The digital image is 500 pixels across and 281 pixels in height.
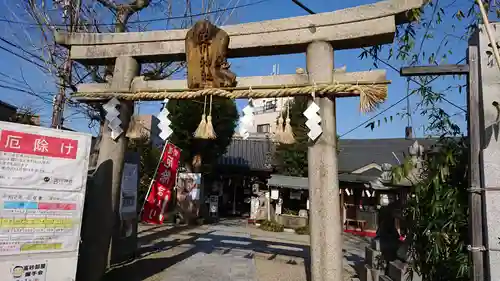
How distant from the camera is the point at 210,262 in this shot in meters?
8.77

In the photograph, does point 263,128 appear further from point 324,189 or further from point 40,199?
point 40,199

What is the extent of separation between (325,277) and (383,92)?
266 cm

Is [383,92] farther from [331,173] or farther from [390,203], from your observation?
[390,203]

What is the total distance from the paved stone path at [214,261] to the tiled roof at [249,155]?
1281cm

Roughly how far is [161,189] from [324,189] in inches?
200

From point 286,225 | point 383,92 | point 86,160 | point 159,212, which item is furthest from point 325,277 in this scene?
point 286,225

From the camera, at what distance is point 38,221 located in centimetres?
438

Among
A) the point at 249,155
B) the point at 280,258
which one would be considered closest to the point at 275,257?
the point at 280,258

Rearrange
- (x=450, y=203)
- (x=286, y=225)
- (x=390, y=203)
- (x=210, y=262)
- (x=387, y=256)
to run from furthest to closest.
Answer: (x=286, y=225) → (x=210, y=262) → (x=390, y=203) → (x=387, y=256) → (x=450, y=203)

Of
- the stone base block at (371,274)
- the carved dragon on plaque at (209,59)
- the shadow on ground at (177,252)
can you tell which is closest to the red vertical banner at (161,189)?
the shadow on ground at (177,252)

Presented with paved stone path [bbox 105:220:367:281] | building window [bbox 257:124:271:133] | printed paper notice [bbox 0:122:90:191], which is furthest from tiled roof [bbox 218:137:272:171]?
printed paper notice [bbox 0:122:90:191]

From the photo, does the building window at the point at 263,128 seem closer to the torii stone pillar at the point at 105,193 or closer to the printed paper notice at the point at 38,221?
the torii stone pillar at the point at 105,193

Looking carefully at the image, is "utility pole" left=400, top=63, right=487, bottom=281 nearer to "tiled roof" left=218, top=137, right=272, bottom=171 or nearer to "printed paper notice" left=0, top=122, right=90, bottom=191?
"printed paper notice" left=0, top=122, right=90, bottom=191

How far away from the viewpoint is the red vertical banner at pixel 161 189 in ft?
26.9
